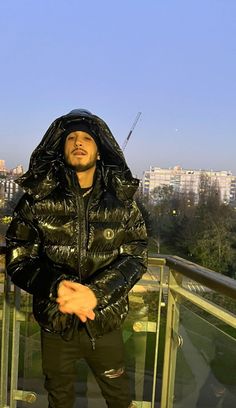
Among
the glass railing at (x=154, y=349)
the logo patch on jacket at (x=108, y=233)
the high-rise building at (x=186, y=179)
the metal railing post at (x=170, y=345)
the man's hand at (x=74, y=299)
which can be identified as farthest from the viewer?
the high-rise building at (x=186, y=179)

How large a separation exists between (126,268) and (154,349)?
0.82 meters

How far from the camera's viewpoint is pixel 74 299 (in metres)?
1.58

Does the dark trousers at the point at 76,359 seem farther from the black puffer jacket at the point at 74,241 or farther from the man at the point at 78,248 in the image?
the black puffer jacket at the point at 74,241

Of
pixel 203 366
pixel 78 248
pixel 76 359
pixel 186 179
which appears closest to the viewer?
pixel 78 248

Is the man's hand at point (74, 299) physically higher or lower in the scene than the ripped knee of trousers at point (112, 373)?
higher

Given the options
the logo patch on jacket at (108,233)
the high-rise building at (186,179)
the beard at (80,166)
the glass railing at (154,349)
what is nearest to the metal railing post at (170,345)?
the glass railing at (154,349)

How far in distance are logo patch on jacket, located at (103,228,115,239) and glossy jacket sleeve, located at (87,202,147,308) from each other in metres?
0.07

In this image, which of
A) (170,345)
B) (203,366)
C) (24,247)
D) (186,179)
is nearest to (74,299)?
(24,247)

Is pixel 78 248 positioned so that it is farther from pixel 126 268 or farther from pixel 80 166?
pixel 80 166

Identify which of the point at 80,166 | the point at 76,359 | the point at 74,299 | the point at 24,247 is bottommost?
the point at 76,359

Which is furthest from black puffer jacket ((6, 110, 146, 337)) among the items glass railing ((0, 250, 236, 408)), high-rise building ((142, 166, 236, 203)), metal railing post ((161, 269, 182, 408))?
high-rise building ((142, 166, 236, 203))

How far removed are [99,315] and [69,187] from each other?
53 cm

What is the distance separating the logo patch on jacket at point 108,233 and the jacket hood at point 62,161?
6.7 inches

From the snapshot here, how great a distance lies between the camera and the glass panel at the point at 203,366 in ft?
6.34
